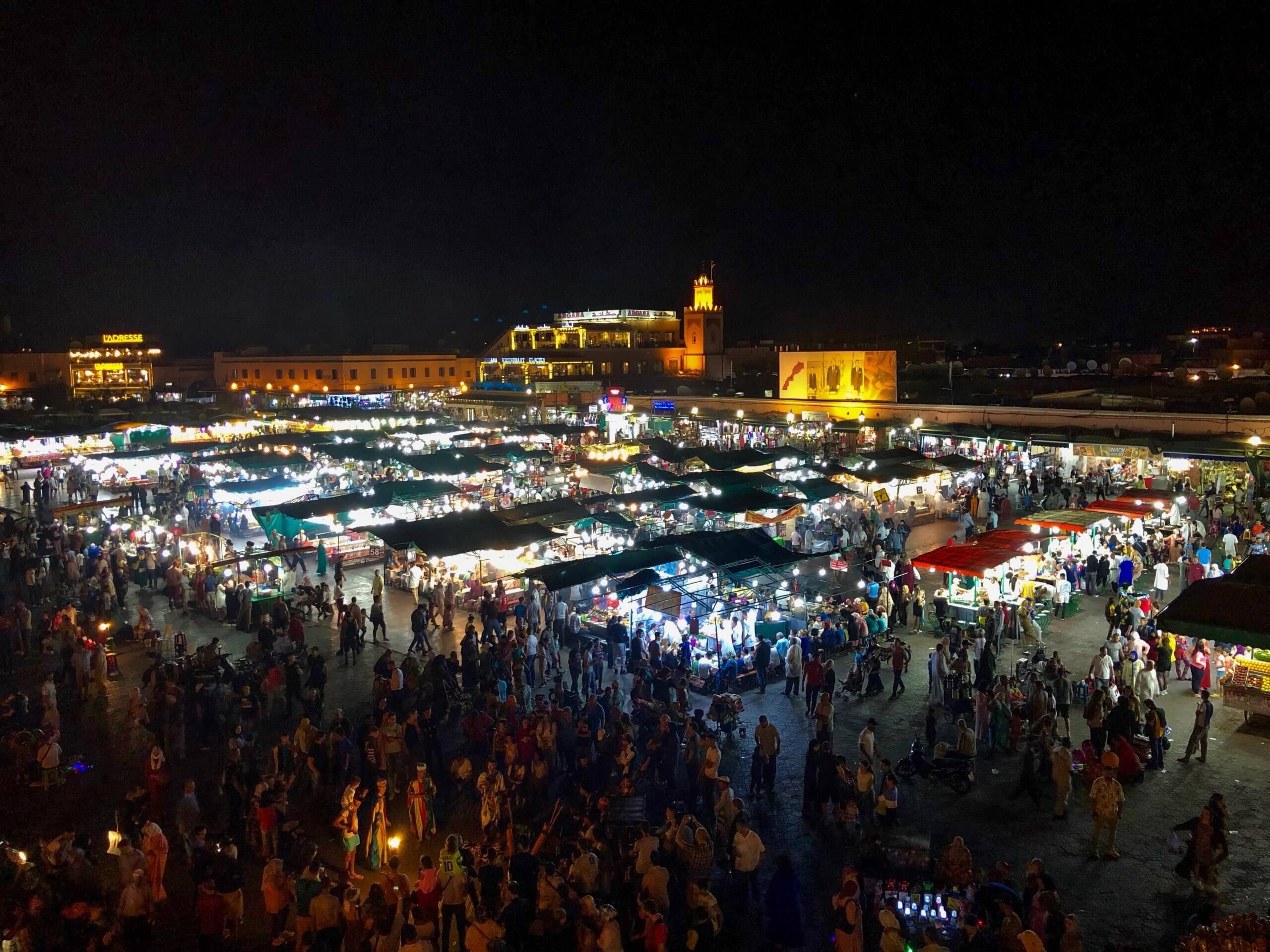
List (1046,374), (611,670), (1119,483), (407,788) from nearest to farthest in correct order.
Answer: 1. (407,788)
2. (611,670)
3. (1119,483)
4. (1046,374)

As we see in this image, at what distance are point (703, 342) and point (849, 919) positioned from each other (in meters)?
67.6

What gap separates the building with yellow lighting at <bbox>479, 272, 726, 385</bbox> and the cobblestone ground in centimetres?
4916

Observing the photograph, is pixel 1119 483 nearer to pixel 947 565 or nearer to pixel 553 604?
pixel 947 565

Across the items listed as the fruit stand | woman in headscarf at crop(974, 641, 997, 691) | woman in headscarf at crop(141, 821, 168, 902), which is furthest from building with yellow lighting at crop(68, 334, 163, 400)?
the fruit stand

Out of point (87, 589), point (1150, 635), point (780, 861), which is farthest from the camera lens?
point (87, 589)

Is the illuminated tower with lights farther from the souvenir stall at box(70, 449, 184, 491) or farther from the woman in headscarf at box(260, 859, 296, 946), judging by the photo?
the woman in headscarf at box(260, 859, 296, 946)

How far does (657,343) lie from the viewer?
77625 mm

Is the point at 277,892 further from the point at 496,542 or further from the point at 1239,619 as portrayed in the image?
the point at 1239,619

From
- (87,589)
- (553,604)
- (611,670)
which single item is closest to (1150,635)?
(611,670)

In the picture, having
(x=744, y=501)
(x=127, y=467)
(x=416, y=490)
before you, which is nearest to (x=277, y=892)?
(x=744, y=501)

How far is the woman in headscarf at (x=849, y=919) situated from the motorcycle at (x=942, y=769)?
3.12 m

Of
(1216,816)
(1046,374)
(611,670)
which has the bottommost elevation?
(611,670)

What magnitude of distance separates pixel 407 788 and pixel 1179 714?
8.31 metres

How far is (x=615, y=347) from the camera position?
74.3 metres
